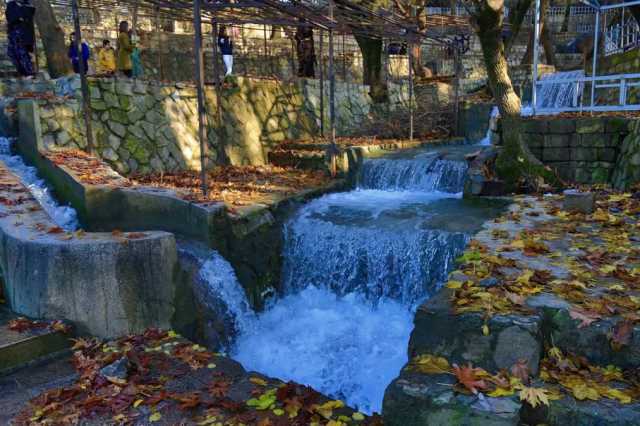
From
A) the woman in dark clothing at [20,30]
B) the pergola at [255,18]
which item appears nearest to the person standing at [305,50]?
the pergola at [255,18]

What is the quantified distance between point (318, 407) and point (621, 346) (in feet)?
6.74

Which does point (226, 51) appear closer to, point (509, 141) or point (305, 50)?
point (305, 50)

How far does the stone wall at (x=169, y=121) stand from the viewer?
941 centimetres

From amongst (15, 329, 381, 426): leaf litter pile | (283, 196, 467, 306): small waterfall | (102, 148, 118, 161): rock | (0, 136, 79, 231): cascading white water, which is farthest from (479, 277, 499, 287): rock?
(102, 148, 118, 161): rock

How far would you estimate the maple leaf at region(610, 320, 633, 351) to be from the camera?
3.18m

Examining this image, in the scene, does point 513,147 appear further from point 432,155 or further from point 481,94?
point 481,94

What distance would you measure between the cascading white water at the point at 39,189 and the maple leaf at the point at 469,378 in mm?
5361

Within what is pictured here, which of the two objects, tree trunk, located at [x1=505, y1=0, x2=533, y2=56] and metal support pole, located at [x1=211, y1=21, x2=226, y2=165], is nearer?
metal support pole, located at [x1=211, y1=21, x2=226, y2=165]

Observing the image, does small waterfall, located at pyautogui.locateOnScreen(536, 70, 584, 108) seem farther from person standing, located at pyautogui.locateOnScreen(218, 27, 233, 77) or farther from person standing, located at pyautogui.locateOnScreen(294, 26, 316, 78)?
person standing, located at pyautogui.locateOnScreen(218, 27, 233, 77)

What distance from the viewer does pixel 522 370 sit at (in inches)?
122

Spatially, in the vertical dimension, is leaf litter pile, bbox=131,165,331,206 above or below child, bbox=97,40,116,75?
below

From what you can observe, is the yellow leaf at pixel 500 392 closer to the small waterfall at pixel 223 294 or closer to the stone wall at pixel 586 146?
the small waterfall at pixel 223 294

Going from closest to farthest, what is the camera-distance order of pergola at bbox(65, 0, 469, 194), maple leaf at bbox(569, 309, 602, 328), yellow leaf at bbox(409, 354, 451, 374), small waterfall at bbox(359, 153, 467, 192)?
1. yellow leaf at bbox(409, 354, 451, 374)
2. maple leaf at bbox(569, 309, 602, 328)
3. pergola at bbox(65, 0, 469, 194)
4. small waterfall at bbox(359, 153, 467, 192)

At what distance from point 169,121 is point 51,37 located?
372 cm
